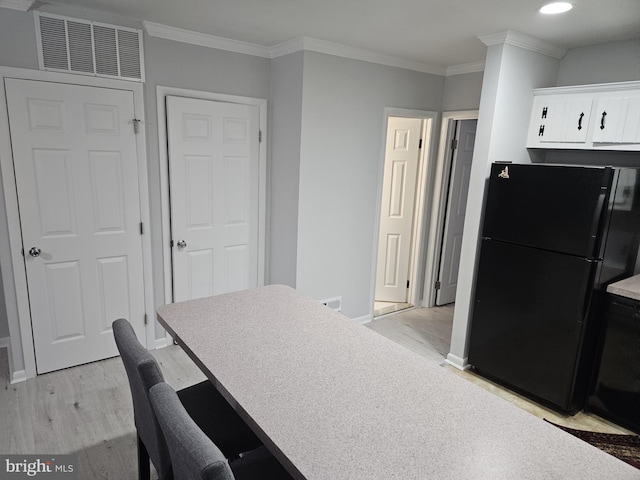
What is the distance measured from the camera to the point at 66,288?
9.60ft

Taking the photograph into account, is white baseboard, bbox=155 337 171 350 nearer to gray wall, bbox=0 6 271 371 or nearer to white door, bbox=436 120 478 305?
gray wall, bbox=0 6 271 371

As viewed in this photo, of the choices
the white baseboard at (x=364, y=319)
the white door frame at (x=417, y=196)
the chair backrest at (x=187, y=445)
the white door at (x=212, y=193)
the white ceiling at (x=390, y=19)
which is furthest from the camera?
the white baseboard at (x=364, y=319)

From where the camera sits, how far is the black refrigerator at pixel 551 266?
2.50 meters

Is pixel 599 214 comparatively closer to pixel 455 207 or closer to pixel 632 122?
→ pixel 632 122

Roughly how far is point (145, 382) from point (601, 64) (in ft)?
11.2

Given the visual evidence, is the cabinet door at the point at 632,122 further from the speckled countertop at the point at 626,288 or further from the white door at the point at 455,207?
the white door at the point at 455,207

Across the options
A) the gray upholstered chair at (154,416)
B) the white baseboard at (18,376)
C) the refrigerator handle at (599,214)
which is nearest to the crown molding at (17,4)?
the gray upholstered chair at (154,416)

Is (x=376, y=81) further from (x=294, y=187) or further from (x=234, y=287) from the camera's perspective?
(x=234, y=287)

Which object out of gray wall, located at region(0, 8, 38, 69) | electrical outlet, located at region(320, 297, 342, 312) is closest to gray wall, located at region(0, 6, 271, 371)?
gray wall, located at region(0, 8, 38, 69)

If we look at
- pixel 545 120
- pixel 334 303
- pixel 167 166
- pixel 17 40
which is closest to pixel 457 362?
pixel 334 303

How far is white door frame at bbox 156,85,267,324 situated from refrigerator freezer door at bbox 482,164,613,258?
72.3 inches

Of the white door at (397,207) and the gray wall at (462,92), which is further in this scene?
the white door at (397,207)

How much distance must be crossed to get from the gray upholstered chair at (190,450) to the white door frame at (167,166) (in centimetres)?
222

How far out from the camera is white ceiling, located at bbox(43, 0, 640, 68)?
230 centimetres
